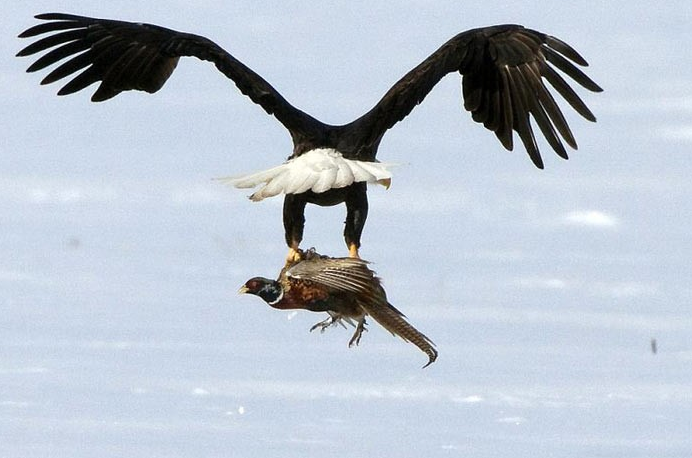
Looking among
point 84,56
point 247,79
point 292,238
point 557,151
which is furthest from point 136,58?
point 557,151

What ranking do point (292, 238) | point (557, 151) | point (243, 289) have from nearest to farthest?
point (243, 289) → point (292, 238) → point (557, 151)

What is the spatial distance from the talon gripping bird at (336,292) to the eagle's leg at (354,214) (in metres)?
0.28

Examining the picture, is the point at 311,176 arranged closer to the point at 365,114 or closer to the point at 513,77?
the point at 365,114

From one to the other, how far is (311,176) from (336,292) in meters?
0.49

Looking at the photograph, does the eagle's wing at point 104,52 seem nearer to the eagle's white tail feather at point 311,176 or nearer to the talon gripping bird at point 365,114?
the talon gripping bird at point 365,114

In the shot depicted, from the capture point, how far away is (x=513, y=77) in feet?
25.4

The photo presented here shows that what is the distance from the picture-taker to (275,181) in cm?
657

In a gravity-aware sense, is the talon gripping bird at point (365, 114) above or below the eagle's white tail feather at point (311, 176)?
above

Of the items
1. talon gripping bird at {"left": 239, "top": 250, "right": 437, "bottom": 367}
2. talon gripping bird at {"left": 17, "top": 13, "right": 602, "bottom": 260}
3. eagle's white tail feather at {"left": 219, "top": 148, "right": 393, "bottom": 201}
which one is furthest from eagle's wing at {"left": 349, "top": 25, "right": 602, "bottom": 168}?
talon gripping bird at {"left": 239, "top": 250, "right": 437, "bottom": 367}

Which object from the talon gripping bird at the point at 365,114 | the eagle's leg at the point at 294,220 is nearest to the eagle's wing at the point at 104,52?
the talon gripping bird at the point at 365,114

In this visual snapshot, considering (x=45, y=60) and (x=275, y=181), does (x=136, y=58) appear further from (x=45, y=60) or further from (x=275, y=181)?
(x=275, y=181)

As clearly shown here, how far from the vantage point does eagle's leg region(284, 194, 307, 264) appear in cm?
696

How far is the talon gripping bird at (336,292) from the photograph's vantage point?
6520 millimetres

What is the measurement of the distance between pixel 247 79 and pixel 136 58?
93 centimetres
